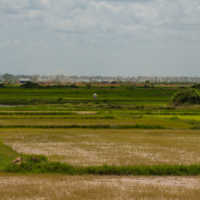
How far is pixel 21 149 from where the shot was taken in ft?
41.7

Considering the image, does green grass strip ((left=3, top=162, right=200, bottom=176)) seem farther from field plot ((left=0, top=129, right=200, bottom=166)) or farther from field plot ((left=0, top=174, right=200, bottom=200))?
field plot ((left=0, top=129, right=200, bottom=166))

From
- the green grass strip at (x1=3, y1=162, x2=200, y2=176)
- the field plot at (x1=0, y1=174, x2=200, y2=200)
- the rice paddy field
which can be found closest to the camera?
the field plot at (x1=0, y1=174, x2=200, y2=200)

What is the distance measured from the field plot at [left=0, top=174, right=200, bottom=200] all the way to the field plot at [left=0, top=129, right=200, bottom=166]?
1.66m

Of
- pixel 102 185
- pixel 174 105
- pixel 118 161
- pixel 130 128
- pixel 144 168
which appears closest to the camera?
pixel 102 185

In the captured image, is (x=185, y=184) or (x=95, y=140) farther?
(x=95, y=140)

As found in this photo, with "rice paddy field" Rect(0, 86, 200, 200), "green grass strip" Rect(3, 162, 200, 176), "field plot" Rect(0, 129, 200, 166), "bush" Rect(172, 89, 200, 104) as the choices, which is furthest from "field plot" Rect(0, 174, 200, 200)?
"bush" Rect(172, 89, 200, 104)

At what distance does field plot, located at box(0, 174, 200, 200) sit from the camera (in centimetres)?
675

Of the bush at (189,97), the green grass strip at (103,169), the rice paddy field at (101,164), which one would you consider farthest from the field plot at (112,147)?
the bush at (189,97)

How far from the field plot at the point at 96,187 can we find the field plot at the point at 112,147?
5.43ft

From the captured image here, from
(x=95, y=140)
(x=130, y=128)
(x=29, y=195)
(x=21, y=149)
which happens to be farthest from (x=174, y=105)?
(x=29, y=195)

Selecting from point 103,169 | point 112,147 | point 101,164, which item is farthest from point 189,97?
point 103,169

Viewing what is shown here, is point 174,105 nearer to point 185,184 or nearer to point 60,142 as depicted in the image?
point 60,142

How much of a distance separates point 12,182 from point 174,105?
31.5 metres

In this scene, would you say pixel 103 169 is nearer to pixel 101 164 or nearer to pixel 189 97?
pixel 101 164
